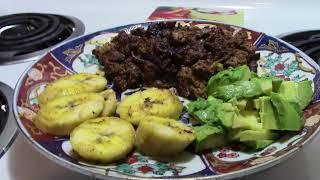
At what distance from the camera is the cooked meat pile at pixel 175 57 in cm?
75

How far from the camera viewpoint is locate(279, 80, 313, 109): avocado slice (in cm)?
65

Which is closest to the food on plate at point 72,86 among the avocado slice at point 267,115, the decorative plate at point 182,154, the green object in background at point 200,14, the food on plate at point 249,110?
the decorative plate at point 182,154

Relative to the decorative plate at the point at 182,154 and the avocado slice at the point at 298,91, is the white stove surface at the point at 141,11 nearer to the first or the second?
the decorative plate at the point at 182,154

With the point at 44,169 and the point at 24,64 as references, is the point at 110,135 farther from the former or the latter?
the point at 24,64

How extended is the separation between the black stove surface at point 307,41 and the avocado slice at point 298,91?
190 mm

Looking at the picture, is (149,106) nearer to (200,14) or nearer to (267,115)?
(267,115)

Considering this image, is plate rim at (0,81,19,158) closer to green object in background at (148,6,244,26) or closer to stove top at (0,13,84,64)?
stove top at (0,13,84,64)

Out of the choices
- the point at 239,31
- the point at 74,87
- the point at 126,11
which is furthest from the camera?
the point at 126,11

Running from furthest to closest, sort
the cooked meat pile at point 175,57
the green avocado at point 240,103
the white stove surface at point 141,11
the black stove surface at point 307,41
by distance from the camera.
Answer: the white stove surface at point 141,11, the black stove surface at point 307,41, the cooked meat pile at point 175,57, the green avocado at point 240,103

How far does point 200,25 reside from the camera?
35.6 inches

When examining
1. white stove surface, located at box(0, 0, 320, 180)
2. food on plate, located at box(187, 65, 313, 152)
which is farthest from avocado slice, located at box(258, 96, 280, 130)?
white stove surface, located at box(0, 0, 320, 180)

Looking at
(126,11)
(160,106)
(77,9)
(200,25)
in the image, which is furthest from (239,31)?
(77,9)

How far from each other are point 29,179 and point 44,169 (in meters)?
0.02

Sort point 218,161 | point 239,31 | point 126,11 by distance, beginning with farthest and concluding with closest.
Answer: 1. point 126,11
2. point 239,31
3. point 218,161
